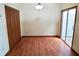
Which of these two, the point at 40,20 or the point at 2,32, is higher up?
the point at 40,20

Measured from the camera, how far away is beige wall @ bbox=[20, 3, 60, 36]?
5.71m

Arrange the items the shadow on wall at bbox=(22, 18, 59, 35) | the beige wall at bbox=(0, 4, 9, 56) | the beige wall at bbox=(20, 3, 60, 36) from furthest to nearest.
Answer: the shadow on wall at bbox=(22, 18, 59, 35), the beige wall at bbox=(20, 3, 60, 36), the beige wall at bbox=(0, 4, 9, 56)

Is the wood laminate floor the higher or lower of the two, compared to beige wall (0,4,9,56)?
lower

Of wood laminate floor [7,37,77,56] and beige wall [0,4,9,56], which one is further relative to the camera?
wood laminate floor [7,37,77,56]

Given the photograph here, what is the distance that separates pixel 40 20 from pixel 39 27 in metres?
0.48

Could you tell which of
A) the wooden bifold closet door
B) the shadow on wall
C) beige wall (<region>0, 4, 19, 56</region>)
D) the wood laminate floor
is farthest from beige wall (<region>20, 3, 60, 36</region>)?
beige wall (<region>0, 4, 19, 56</region>)

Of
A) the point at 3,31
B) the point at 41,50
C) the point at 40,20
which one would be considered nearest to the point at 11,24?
the point at 3,31

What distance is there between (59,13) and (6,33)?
3750 mm

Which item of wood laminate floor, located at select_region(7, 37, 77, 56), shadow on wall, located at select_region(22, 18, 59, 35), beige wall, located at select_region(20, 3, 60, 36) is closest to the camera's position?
wood laminate floor, located at select_region(7, 37, 77, 56)

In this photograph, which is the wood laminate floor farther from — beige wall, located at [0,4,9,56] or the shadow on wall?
the shadow on wall

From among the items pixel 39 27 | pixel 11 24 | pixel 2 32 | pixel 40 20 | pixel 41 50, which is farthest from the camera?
pixel 39 27

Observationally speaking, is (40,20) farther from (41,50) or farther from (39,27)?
(41,50)

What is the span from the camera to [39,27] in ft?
19.6

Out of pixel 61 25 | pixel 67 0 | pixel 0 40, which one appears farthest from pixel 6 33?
pixel 61 25
